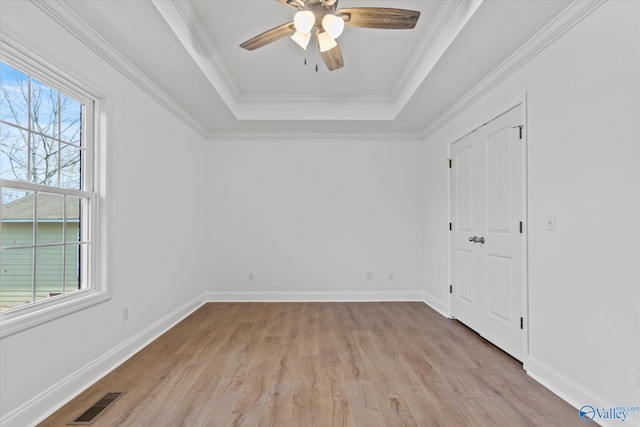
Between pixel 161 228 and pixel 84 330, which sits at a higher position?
pixel 161 228

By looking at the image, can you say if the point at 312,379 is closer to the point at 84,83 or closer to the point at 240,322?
the point at 240,322

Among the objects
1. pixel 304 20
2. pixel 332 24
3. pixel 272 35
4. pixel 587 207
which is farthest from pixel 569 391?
pixel 272 35

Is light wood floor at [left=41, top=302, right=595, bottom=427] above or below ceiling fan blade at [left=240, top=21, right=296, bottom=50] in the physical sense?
below

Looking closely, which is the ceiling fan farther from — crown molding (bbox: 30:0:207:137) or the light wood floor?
the light wood floor

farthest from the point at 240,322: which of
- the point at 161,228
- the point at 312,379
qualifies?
the point at 312,379

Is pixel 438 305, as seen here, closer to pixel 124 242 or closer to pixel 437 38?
pixel 437 38

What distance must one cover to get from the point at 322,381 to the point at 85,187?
2.32 metres

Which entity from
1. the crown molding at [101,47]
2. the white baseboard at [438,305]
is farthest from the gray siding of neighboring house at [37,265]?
the white baseboard at [438,305]

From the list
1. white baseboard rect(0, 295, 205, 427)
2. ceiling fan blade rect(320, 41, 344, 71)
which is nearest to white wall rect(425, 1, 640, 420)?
ceiling fan blade rect(320, 41, 344, 71)

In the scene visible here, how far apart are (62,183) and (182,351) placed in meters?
1.73

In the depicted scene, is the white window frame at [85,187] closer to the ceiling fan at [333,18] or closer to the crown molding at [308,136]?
the ceiling fan at [333,18]

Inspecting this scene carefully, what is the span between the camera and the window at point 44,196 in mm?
1862

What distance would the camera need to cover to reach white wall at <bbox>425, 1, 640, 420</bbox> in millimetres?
1769

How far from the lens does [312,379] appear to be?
2.44 m
